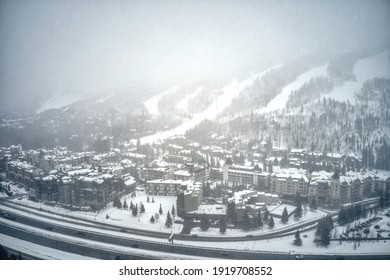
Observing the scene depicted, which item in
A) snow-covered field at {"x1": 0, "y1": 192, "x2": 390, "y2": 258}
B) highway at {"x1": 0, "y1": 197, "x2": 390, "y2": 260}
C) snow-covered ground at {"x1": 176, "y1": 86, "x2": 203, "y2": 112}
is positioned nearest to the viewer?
highway at {"x1": 0, "y1": 197, "x2": 390, "y2": 260}

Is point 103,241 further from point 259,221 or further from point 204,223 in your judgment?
point 259,221

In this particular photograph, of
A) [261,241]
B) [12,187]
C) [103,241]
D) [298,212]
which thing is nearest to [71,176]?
[12,187]

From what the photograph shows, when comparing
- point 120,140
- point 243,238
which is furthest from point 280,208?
point 120,140

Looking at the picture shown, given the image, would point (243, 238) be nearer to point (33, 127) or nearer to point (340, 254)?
point (340, 254)

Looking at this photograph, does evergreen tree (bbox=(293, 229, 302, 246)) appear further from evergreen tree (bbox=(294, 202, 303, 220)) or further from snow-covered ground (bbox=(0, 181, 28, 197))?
snow-covered ground (bbox=(0, 181, 28, 197))

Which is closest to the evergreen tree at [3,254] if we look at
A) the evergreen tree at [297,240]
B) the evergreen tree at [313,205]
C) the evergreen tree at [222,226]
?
the evergreen tree at [222,226]

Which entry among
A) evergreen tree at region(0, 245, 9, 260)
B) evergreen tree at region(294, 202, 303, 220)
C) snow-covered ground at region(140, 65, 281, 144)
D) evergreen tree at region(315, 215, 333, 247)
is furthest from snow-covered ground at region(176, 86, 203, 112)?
evergreen tree at region(0, 245, 9, 260)

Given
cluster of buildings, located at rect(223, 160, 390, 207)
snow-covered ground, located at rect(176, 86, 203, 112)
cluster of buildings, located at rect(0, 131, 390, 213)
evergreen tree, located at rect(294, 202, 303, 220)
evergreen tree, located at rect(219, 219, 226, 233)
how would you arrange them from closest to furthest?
1. evergreen tree, located at rect(219, 219, 226, 233)
2. evergreen tree, located at rect(294, 202, 303, 220)
3. cluster of buildings, located at rect(223, 160, 390, 207)
4. cluster of buildings, located at rect(0, 131, 390, 213)
5. snow-covered ground, located at rect(176, 86, 203, 112)
